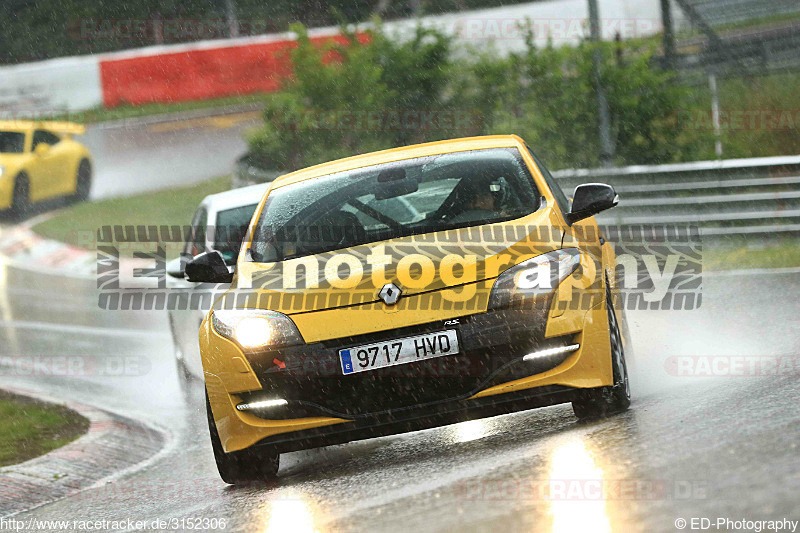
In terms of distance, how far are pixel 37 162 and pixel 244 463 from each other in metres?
17.6

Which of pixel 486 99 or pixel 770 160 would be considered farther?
pixel 486 99

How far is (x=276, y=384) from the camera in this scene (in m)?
5.92

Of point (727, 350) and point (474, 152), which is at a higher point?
point (474, 152)

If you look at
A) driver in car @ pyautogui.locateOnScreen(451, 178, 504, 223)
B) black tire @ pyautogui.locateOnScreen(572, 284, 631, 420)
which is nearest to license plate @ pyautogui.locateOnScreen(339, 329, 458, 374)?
black tire @ pyautogui.locateOnScreen(572, 284, 631, 420)

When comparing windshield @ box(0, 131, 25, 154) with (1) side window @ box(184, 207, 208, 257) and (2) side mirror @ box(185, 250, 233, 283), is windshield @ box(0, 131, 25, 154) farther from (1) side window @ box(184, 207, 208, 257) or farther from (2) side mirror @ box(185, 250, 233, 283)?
(2) side mirror @ box(185, 250, 233, 283)

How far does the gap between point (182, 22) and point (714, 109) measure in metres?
27.0

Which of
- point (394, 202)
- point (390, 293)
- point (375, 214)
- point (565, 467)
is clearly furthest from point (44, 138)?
point (565, 467)

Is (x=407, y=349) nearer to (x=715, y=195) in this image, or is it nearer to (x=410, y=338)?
(x=410, y=338)

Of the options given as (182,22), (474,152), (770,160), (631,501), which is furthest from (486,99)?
(182,22)

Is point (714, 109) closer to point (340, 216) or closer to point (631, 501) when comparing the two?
point (340, 216)

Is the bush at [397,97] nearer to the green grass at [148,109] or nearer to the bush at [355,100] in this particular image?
the bush at [355,100]

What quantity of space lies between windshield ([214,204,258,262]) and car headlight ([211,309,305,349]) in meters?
3.68

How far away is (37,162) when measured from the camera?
2262cm

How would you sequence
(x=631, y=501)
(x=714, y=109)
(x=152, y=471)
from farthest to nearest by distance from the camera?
(x=714, y=109), (x=152, y=471), (x=631, y=501)
